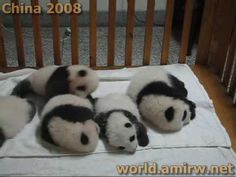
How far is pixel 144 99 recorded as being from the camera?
121 centimetres

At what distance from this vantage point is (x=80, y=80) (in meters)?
1.22

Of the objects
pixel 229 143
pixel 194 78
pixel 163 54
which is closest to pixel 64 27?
pixel 163 54

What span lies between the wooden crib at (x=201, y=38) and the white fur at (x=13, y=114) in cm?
39

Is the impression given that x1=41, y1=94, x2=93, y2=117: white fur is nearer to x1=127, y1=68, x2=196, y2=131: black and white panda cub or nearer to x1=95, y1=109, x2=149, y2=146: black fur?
x1=95, y1=109, x2=149, y2=146: black fur

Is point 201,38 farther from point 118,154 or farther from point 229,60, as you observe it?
point 118,154

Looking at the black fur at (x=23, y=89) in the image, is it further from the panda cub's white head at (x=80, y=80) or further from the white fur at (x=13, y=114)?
the panda cub's white head at (x=80, y=80)

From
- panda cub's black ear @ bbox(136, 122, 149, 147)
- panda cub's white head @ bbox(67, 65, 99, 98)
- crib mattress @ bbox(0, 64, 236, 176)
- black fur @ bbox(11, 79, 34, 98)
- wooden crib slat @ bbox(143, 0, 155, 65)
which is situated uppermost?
wooden crib slat @ bbox(143, 0, 155, 65)

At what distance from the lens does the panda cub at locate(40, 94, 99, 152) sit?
3.45 feet

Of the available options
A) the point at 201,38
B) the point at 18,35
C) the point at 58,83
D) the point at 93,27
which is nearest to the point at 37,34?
the point at 18,35

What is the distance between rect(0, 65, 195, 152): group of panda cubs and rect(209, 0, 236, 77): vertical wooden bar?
1.08 ft

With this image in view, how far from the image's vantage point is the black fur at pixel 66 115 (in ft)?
3.51

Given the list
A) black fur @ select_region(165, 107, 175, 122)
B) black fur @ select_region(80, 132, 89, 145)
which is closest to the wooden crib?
black fur @ select_region(165, 107, 175, 122)

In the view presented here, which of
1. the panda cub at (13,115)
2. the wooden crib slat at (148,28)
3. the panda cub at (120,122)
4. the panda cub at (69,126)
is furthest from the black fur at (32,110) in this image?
the wooden crib slat at (148,28)

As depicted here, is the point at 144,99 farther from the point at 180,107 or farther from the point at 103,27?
the point at 103,27
